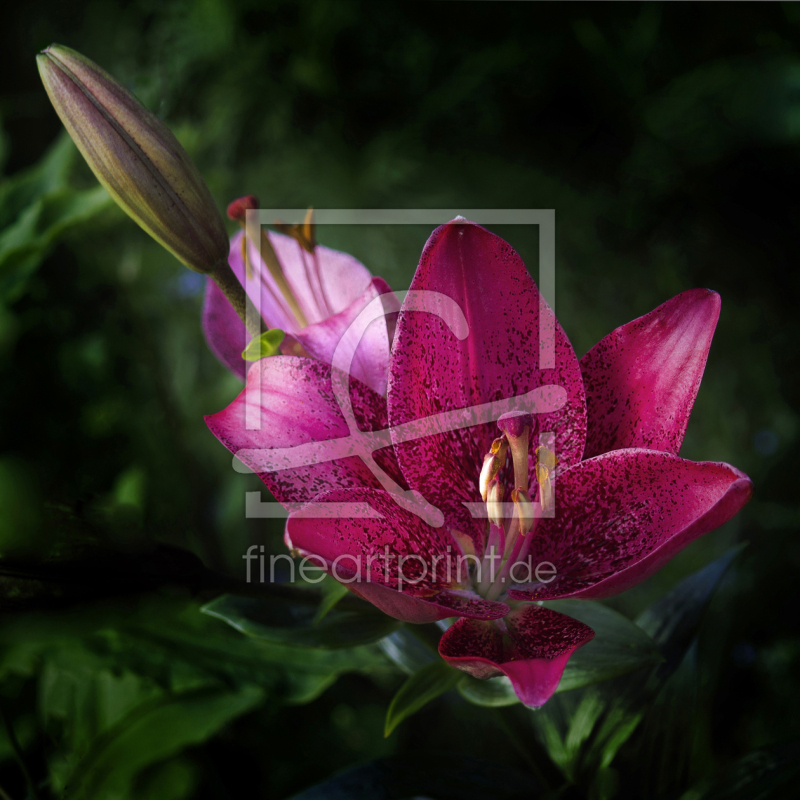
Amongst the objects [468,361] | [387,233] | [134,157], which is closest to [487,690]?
[468,361]

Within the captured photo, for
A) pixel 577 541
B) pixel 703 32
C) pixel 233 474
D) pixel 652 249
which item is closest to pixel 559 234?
pixel 652 249

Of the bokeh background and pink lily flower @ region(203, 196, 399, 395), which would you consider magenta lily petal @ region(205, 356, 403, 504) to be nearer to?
pink lily flower @ region(203, 196, 399, 395)

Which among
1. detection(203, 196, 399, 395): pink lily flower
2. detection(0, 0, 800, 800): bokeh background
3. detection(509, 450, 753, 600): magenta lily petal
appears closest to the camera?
detection(509, 450, 753, 600): magenta lily petal

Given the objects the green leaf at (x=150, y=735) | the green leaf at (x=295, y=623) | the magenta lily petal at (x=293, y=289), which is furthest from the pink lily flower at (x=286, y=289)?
the green leaf at (x=150, y=735)

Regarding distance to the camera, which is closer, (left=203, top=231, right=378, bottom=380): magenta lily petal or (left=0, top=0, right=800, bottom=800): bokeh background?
(left=203, top=231, right=378, bottom=380): magenta lily petal

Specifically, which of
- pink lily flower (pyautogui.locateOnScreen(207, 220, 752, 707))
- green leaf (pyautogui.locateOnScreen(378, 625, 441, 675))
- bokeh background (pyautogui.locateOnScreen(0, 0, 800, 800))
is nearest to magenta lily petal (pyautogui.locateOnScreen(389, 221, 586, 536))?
→ pink lily flower (pyautogui.locateOnScreen(207, 220, 752, 707))
